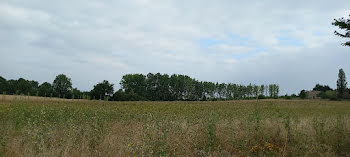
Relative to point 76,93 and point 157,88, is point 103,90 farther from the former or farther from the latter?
point 157,88

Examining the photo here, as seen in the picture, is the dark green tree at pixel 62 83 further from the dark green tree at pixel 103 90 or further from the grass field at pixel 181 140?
the grass field at pixel 181 140

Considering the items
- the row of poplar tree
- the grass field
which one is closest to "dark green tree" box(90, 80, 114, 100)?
the row of poplar tree

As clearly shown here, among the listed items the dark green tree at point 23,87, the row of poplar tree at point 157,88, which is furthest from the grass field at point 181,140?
the dark green tree at point 23,87

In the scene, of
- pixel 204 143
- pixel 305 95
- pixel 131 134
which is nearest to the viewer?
pixel 204 143

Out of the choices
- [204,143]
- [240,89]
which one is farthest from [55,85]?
[204,143]

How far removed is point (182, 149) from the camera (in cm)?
618

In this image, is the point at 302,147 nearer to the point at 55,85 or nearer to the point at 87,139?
Result: the point at 87,139

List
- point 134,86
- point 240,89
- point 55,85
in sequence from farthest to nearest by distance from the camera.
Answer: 1. point 240,89
2. point 134,86
3. point 55,85

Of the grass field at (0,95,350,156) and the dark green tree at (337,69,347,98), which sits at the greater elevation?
the dark green tree at (337,69,347,98)

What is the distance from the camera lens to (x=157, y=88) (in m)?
102

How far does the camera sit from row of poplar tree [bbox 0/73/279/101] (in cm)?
7594

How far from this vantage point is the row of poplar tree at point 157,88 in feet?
249

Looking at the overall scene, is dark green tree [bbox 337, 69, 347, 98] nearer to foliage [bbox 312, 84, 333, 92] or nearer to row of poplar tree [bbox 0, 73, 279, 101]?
row of poplar tree [bbox 0, 73, 279, 101]

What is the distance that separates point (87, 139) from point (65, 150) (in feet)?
4.18
